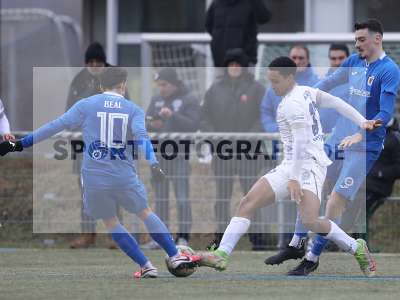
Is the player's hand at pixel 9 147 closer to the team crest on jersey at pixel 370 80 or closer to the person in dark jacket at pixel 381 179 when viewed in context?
the team crest on jersey at pixel 370 80

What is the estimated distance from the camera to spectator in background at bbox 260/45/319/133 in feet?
47.8

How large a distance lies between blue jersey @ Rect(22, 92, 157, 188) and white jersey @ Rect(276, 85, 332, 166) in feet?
4.15

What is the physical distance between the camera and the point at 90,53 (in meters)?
15.1

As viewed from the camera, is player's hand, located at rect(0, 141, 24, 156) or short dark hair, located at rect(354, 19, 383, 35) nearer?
player's hand, located at rect(0, 141, 24, 156)

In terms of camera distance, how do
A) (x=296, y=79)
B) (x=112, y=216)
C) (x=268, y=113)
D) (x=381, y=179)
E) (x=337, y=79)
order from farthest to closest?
(x=268, y=113), (x=296, y=79), (x=381, y=179), (x=337, y=79), (x=112, y=216)

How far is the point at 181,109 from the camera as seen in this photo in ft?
50.2

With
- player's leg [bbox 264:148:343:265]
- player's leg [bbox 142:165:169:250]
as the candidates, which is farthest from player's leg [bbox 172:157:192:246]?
player's leg [bbox 264:148:343:265]

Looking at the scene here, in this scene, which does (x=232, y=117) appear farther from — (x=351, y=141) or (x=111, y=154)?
(x=111, y=154)

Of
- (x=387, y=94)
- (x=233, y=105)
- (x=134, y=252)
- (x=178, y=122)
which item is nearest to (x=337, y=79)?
(x=387, y=94)

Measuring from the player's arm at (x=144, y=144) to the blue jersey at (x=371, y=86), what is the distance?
2080 millimetres

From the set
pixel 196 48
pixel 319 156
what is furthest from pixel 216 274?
pixel 196 48

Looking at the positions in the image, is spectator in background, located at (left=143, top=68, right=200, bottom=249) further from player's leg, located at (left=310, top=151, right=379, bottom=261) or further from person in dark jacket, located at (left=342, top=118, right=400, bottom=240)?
player's leg, located at (left=310, top=151, right=379, bottom=261)

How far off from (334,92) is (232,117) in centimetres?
180

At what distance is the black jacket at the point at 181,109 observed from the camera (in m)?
15.2
